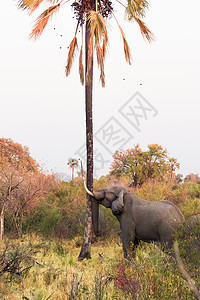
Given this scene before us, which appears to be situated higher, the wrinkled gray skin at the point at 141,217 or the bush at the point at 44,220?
the wrinkled gray skin at the point at 141,217

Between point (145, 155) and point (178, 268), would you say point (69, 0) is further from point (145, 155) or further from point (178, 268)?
point (145, 155)

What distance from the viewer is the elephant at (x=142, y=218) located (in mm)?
9383

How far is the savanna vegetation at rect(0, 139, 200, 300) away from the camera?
657cm

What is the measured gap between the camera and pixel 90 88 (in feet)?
41.2

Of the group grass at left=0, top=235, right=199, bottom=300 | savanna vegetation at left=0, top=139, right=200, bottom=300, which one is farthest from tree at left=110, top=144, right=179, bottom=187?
grass at left=0, top=235, right=199, bottom=300

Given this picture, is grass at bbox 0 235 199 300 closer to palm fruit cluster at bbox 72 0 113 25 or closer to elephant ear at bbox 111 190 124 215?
elephant ear at bbox 111 190 124 215

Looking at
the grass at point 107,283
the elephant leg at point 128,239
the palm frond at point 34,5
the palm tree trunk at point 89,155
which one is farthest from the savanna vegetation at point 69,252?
the palm frond at point 34,5

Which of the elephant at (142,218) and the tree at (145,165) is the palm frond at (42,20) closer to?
the elephant at (142,218)

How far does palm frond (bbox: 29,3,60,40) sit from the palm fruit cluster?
83 cm

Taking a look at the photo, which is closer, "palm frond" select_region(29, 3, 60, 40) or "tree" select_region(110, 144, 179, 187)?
"palm frond" select_region(29, 3, 60, 40)

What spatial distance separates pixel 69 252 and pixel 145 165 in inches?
1201

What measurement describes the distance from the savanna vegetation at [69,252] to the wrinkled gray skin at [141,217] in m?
0.43

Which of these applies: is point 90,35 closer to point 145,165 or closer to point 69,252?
point 69,252

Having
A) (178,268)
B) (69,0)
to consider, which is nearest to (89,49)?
(69,0)
